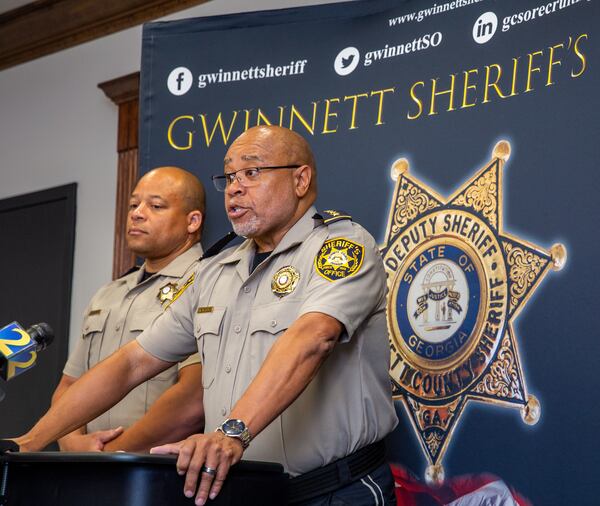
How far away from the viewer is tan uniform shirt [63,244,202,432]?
3.33 meters

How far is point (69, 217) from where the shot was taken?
188 inches

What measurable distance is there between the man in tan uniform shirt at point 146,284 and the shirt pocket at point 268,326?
755 millimetres

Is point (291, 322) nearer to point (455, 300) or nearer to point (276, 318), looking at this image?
point (276, 318)

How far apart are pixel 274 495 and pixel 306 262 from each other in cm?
72

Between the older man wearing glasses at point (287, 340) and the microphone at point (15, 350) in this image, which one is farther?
the older man wearing glasses at point (287, 340)

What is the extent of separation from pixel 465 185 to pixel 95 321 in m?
1.39

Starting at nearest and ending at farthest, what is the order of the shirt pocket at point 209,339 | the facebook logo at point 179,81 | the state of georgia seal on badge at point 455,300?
the shirt pocket at point 209,339 → the state of georgia seal on badge at point 455,300 → the facebook logo at point 179,81

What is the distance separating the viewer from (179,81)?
147 inches

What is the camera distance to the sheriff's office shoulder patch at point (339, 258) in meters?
2.42

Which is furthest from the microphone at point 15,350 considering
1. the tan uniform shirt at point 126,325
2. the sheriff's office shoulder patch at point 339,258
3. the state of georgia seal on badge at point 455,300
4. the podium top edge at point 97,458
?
the state of georgia seal on badge at point 455,300

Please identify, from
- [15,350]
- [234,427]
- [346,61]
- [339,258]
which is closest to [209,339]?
[339,258]

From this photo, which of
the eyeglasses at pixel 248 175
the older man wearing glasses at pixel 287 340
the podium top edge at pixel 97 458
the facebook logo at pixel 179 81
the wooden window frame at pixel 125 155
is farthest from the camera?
the wooden window frame at pixel 125 155

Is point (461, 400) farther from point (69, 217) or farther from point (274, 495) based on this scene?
point (69, 217)

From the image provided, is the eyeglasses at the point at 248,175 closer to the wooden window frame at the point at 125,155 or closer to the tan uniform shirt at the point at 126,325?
the tan uniform shirt at the point at 126,325
